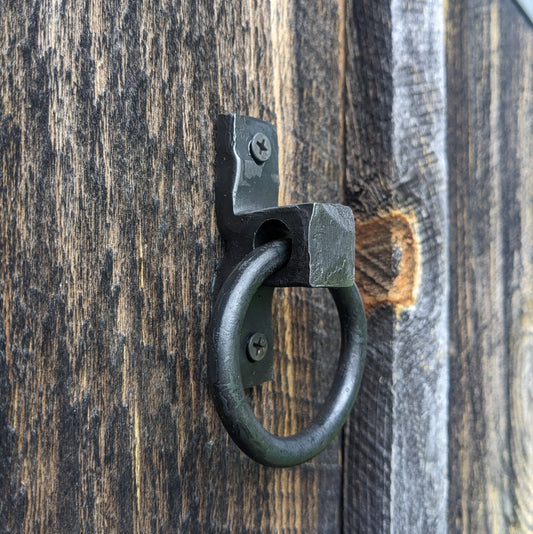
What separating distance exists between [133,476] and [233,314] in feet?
0.47

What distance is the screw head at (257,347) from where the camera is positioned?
1.54 feet

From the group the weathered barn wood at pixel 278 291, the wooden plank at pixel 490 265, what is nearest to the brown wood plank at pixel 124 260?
the weathered barn wood at pixel 278 291

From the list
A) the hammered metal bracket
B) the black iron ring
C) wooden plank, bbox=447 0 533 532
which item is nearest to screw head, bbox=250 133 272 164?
the hammered metal bracket

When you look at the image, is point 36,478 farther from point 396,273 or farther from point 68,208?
point 396,273

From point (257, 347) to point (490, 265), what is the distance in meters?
0.37

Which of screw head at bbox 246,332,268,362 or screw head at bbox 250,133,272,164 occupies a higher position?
screw head at bbox 250,133,272,164

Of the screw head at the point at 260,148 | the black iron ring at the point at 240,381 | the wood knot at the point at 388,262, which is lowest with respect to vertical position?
the black iron ring at the point at 240,381

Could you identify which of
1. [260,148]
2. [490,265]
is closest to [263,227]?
[260,148]

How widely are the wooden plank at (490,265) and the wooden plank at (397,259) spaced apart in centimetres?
7

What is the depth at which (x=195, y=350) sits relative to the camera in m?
0.44

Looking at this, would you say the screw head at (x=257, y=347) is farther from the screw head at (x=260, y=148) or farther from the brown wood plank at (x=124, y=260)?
the screw head at (x=260, y=148)

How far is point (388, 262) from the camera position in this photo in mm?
556

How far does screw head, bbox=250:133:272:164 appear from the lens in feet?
1.58

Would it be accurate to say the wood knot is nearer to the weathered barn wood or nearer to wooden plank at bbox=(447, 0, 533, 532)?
the weathered barn wood
